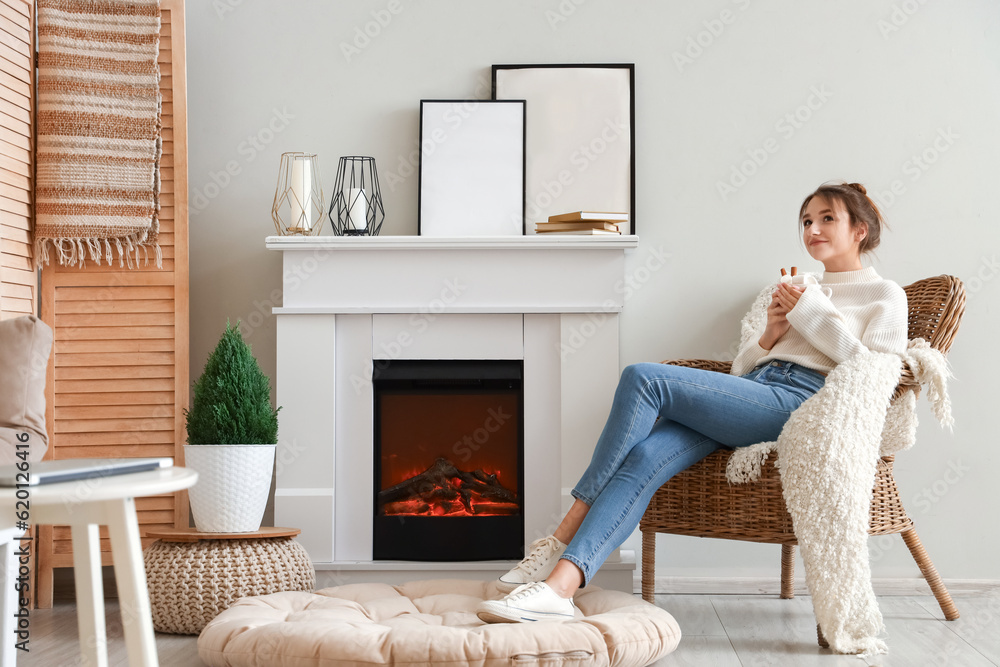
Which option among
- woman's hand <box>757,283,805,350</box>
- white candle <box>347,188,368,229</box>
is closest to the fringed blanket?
white candle <box>347,188,368,229</box>

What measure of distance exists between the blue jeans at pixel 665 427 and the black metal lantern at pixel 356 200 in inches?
41.0

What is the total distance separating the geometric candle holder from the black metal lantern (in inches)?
2.3

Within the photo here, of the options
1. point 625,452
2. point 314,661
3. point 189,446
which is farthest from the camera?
point 189,446

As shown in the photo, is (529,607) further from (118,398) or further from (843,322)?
(118,398)

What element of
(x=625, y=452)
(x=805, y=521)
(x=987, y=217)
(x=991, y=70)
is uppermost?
(x=991, y=70)

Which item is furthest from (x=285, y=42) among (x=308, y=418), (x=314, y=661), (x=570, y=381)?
(x=314, y=661)

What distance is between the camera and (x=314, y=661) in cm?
156

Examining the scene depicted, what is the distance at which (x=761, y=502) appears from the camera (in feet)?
6.48

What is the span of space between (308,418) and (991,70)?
2463mm

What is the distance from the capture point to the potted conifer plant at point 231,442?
212 centimetres

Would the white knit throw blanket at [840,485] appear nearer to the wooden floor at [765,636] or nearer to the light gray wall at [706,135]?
the wooden floor at [765,636]

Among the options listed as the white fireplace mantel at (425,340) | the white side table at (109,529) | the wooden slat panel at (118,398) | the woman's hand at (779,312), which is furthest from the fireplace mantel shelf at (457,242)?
the white side table at (109,529)

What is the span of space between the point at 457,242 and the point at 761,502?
1119 millimetres

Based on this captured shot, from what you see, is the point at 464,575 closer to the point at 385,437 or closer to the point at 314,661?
the point at 385,437
